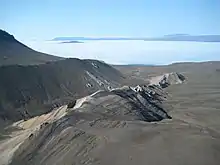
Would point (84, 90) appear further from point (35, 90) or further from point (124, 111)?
point (124, 111)

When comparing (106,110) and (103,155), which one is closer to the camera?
(103,155)

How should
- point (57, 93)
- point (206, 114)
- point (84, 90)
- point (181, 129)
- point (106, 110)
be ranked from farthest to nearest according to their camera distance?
1. point (84, 90)
2. point (57, 93)
3. point (206, 114)
4. point (106, 110)
5. point (181, 129)

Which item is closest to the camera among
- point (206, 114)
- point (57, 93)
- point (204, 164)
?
point (204, 164)

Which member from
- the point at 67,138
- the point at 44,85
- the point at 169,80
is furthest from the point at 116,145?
the point at 169,80

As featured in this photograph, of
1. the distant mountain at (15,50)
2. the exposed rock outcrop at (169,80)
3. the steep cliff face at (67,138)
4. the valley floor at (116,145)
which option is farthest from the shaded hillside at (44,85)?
the valley floor at (116,145)

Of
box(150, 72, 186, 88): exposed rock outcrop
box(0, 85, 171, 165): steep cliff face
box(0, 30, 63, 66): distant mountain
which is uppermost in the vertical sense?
box(0, 30, 63, 66): distant mountain

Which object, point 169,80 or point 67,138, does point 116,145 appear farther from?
point 169,80

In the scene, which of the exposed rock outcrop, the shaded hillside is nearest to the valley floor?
the shaded hillside

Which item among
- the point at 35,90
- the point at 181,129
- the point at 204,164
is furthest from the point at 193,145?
the point at 35,90

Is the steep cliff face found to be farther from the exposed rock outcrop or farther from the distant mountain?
the distant mountain
